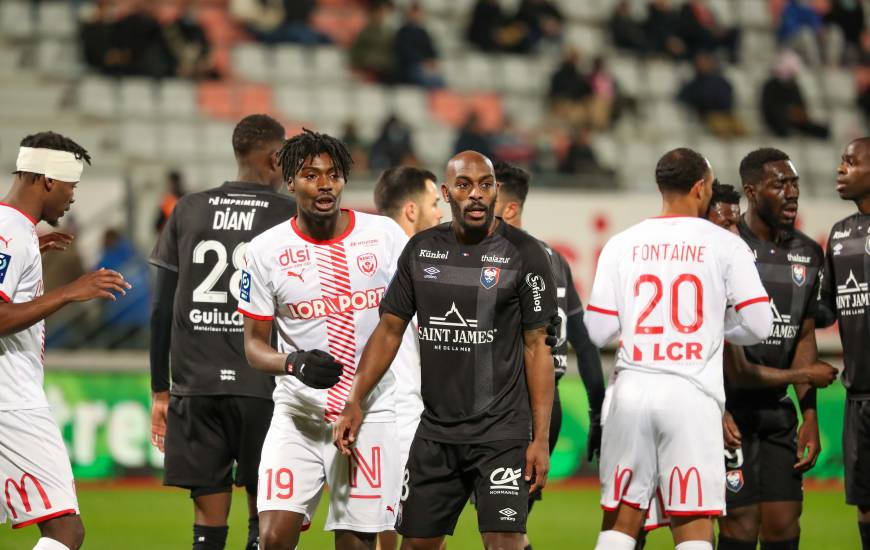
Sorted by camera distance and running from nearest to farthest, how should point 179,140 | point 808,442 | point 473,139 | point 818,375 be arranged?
point 818,375 → point 808,442 → point 473,139 → point 179,140

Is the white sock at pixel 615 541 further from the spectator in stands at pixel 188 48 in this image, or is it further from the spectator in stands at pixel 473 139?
the spectator in stands at pixel 188 48

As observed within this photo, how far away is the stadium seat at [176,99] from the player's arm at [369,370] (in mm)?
12540

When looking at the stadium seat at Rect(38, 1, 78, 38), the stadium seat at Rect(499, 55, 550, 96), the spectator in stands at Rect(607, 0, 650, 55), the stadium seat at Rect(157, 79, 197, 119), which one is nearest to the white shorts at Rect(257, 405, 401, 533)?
the stadium seat at Rect(157, 79, 197, 119)

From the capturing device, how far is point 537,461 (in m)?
6.06

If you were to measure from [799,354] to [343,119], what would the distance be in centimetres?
1187

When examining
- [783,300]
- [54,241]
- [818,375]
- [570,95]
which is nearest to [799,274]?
[783,300]

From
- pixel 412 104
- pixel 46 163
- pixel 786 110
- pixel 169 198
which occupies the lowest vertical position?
pixel 46 163

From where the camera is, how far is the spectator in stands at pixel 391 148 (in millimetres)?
16953

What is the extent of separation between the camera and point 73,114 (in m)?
17.9

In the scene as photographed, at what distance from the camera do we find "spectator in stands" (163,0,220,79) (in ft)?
59.7

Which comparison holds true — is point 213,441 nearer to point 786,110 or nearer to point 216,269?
point 216,269

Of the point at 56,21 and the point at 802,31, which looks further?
the point at 802,31

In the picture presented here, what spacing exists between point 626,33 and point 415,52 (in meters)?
3.92

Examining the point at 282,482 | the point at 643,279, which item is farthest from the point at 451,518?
the point at 643,279
